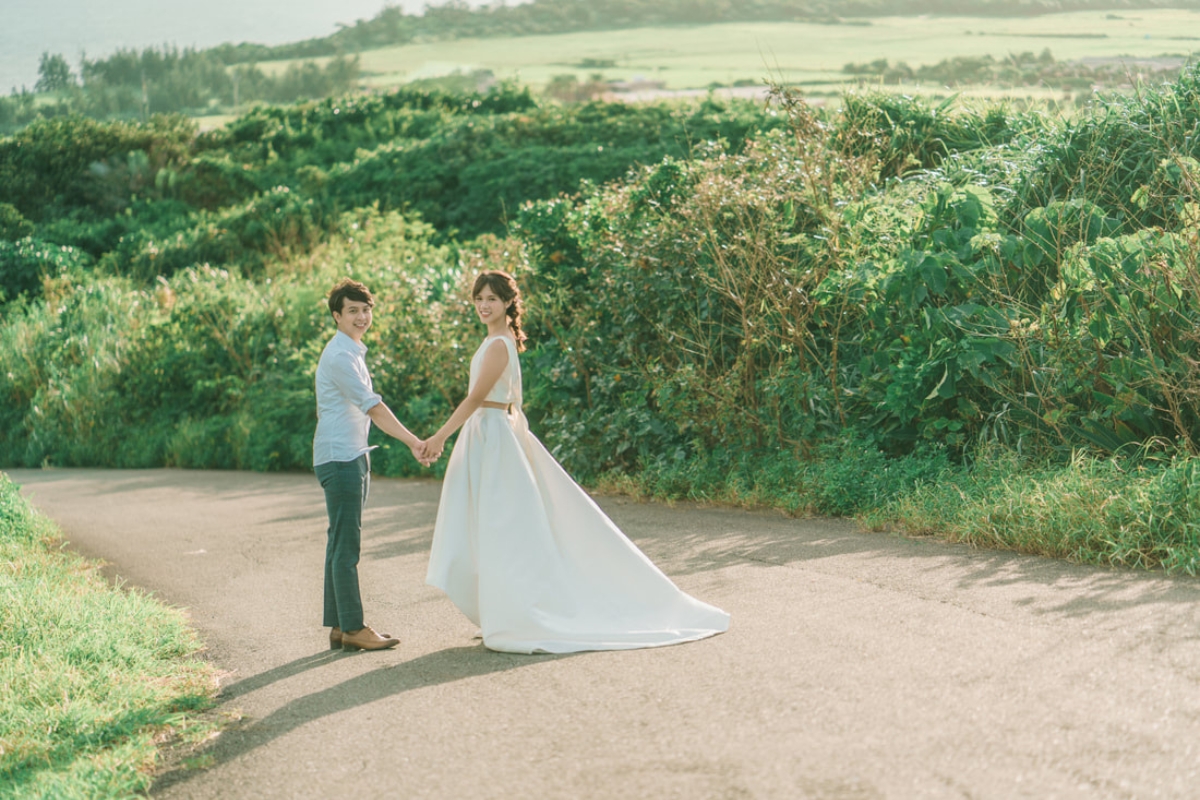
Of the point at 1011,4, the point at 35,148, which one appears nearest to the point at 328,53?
the point at 35,148

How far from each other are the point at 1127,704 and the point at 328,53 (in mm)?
45448

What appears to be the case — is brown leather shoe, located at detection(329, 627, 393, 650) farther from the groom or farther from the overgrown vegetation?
the overgrown vegetation

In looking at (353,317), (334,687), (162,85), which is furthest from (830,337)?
(162,85)

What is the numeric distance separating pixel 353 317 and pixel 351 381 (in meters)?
0.35

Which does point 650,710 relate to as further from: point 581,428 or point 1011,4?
point 1011,4

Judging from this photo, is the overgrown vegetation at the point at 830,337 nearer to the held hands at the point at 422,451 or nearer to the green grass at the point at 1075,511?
the green grass at the point at 1075,511

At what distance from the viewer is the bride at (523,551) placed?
5793 millimetres

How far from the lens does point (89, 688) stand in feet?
17.8

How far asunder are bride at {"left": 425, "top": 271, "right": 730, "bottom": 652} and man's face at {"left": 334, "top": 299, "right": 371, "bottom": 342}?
60cm

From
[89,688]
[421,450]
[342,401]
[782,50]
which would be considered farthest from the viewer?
[782,50]

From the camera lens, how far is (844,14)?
3133cm

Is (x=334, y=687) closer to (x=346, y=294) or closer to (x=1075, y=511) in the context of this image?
(x=346, y=294)

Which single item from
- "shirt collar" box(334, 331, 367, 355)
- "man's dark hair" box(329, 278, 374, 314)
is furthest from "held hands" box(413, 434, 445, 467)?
"man's dark hair" box(329, 278, 374, 314)

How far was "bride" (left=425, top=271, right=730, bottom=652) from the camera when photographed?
5793mm
